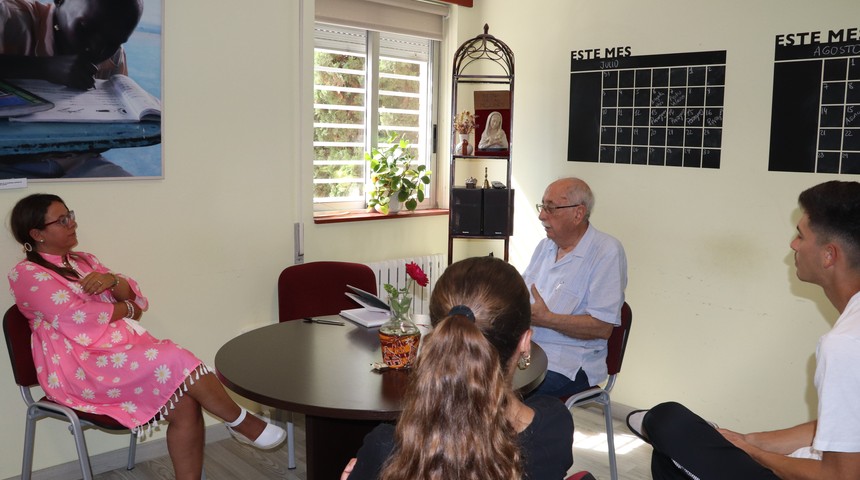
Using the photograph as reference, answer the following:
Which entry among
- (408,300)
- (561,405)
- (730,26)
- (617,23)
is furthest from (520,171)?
(561,405)

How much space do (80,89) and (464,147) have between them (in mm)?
2079

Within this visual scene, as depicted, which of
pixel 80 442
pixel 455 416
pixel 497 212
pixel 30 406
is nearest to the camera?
pixel 455 416

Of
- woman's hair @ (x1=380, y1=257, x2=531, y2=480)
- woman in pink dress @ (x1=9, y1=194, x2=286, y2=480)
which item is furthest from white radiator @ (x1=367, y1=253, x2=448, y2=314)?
woman's hair @ (x1=380, y1=257, x2=531, y2=480)

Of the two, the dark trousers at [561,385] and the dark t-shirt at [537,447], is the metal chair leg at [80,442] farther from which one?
the dark trousers at [561,385]

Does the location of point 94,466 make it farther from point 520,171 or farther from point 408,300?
point 520,171

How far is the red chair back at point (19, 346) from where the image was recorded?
9.18ft

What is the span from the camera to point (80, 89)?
125 inches

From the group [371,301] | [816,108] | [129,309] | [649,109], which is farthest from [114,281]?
[816,108]

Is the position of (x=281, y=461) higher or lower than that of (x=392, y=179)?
lower

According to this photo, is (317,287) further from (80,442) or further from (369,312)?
(80,442)

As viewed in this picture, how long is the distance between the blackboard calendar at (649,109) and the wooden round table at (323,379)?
1656mm

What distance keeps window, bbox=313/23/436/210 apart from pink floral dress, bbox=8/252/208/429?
1651mm

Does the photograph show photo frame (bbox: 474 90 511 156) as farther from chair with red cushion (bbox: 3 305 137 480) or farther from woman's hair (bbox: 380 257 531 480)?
woman's hair (bbox: 380 257 531 480)

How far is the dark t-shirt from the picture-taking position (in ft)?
4.92
